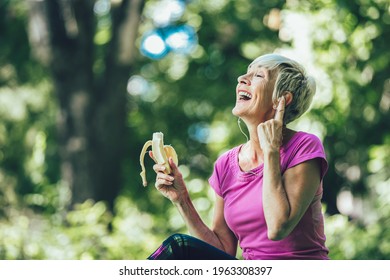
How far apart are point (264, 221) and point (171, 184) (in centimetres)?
31

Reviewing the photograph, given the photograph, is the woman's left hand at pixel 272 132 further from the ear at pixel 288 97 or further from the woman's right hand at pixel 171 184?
the woman's right hand at pixel 171 184

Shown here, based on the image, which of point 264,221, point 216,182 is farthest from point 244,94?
point 264,221

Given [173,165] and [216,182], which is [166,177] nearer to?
[173,165]

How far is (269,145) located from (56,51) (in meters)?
4.84

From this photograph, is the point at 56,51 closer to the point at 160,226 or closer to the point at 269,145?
the point at 160,226

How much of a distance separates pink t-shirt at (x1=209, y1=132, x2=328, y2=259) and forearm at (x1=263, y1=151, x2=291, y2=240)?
0.08 m

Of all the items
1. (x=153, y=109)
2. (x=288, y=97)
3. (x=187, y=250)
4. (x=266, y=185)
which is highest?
(x=153, y=109)

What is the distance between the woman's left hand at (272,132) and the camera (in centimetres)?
198

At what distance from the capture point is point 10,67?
910 centimetres

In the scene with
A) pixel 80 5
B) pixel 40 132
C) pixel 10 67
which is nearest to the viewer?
pixel 80 5

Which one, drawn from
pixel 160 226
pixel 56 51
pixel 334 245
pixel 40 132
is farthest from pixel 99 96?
pixel 334 245

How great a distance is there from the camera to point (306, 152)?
6.63 ft

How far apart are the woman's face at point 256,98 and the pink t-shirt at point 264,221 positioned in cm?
13

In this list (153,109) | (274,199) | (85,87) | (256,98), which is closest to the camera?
(274,199)
